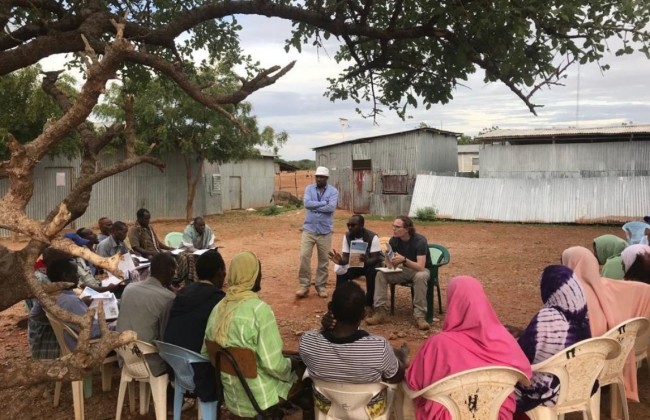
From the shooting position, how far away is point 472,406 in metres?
2.76

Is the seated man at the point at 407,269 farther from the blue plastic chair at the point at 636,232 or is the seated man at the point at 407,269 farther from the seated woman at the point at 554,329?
the seated woman at the point at 554,329

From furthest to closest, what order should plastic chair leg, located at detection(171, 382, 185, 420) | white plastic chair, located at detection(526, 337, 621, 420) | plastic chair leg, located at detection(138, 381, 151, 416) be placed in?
plastic chair leg, located at detection(138, 381, 151, 416) < plastic chair leg, located at detection(171, 382, 185, 420) < white plastic chair, located at detection(526, 337, 621, 420)

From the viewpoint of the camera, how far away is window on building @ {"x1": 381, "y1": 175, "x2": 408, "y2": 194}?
24.0m

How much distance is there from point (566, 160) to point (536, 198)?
241 centimetres

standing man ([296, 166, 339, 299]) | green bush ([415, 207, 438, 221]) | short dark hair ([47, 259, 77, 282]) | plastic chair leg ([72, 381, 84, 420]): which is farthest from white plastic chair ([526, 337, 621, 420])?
green bush ([415, 207, 438, 221])

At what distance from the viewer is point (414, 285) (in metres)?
6.55

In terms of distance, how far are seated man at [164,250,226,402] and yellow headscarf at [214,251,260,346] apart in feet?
1.03

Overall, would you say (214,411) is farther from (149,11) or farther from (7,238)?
(7,238)

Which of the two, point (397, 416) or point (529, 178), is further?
point (529, 178)

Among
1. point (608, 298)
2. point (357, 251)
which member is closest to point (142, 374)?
point (608, 298)

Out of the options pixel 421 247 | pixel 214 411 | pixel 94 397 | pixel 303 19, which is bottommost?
pixel 94 397

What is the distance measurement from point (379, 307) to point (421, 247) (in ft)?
3.26

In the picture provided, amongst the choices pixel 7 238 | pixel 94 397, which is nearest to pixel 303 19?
pixel 94 397

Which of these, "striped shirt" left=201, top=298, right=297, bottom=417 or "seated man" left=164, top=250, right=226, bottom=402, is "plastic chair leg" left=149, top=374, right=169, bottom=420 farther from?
"striped shirt" left=201, top=298, right=297, bottom=417
